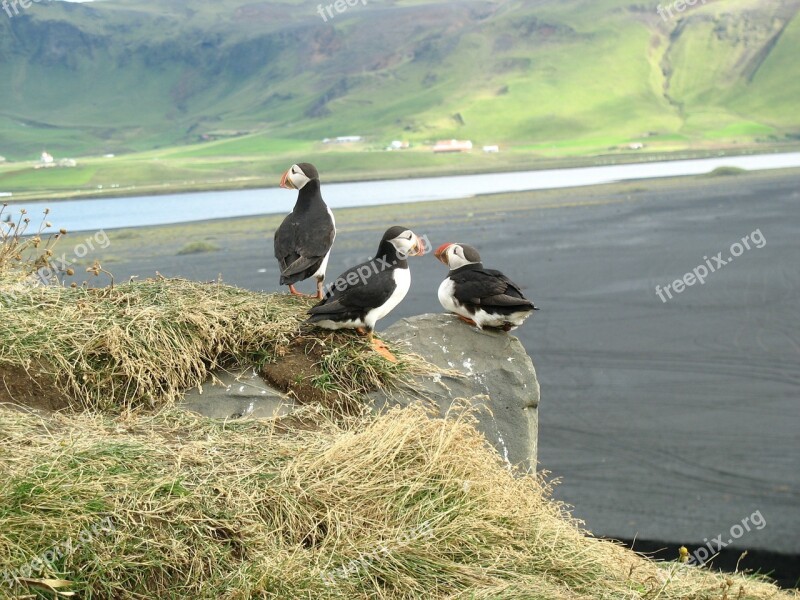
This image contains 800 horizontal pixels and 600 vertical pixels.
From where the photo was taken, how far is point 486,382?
8984 millimetres

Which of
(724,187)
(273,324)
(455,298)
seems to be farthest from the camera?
(724,187)

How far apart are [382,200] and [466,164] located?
44328 millimetres

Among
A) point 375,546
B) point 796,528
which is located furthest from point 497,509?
point 796,528

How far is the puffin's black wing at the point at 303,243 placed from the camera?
939cm

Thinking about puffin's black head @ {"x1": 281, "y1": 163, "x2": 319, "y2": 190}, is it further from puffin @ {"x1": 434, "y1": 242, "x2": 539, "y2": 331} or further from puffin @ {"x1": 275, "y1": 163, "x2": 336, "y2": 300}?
puffin @ {"x1": 434, "y1": 242, "x2": 539, "y2": 331}

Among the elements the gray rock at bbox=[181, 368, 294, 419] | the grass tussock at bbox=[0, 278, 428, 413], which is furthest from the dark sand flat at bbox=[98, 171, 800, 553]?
the gray rock at bbox=[181, 368, 294, 419]

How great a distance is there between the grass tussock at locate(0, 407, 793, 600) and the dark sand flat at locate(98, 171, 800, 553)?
5.50m

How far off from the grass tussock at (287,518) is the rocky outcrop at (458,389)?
66cm

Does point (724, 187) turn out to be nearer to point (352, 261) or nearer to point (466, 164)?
point (352, 261)

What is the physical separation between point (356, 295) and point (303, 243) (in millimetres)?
1409

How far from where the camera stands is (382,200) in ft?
204

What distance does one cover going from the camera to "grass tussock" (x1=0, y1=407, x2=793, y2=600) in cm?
537

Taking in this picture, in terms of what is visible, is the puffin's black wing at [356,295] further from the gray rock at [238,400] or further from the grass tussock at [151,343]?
the gray rock at [238,400]

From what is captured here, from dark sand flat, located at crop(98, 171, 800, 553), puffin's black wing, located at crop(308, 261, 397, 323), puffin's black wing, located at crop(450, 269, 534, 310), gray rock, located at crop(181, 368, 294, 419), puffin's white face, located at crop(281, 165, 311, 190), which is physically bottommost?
dark sand flat, located at crop(98, 171, 800, 553)
